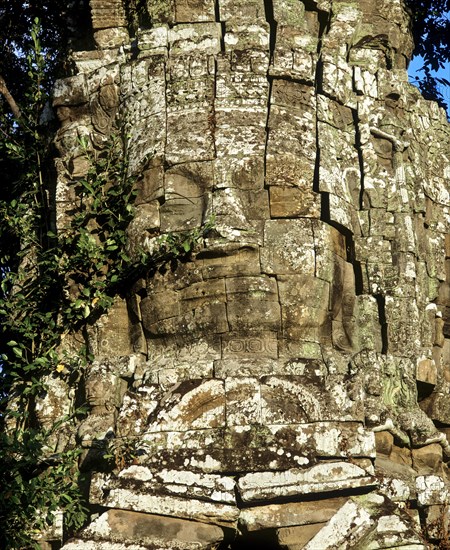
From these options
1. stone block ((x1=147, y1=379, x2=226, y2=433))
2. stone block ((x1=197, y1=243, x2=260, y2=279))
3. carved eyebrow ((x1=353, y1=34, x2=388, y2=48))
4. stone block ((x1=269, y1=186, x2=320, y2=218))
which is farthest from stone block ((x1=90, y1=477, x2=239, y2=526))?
carved eyebrow ((x1=353, y1=34, x2=388, y2=48))

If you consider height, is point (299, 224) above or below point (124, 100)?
below

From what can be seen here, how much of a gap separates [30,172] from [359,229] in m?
3.36

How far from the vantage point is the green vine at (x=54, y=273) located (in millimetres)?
13234

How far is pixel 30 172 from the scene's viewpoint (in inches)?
578

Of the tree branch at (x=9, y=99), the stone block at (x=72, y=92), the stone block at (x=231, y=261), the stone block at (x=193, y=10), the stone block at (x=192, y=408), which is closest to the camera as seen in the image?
the stone block at (x=192, y=408)

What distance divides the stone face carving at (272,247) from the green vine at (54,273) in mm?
174

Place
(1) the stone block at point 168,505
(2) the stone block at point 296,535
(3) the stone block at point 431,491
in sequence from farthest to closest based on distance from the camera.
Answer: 1. (3) the stone block at point 431,491
2. (2) the stone block at point 296,535
3. (1) the stone block at point 168,505

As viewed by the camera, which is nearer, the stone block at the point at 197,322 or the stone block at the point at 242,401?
the stone block at the point at 242,401

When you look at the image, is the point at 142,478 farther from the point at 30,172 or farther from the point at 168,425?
the point at 30,172

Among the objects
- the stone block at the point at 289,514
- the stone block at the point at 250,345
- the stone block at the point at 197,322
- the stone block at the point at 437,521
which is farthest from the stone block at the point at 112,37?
the stone block at the point at 289,514

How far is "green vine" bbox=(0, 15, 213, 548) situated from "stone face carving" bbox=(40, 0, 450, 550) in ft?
0.57

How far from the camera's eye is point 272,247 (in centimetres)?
1334

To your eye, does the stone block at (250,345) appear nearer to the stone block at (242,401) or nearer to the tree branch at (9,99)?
the stone block at (242,401)

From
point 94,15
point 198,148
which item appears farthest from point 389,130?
point 94,15
